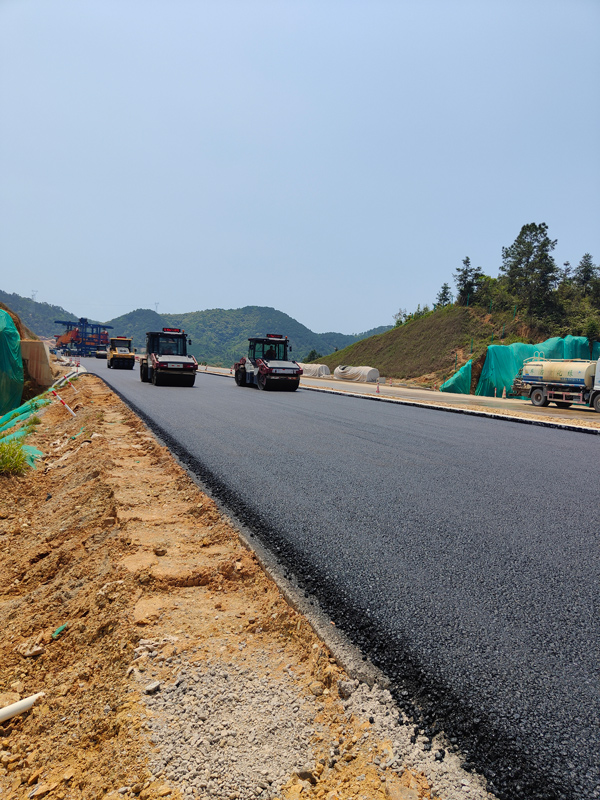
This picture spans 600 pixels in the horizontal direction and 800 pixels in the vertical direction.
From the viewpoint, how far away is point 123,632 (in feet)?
9.52

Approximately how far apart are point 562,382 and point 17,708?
22.3 meters

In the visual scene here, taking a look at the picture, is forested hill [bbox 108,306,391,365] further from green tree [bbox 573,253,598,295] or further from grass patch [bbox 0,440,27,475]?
grass patch [bbox 0,440,27,475]

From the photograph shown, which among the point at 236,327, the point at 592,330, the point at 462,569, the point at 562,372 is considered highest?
the point at 236,327

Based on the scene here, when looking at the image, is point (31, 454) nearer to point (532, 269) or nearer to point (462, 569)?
point (462, 569)

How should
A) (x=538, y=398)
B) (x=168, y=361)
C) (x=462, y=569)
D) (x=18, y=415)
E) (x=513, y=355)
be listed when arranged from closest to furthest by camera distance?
(x=462, y=569) → (x=18, y=415) → (x=168, y=361) → (x=538, y=398) → (x=513, y=355)

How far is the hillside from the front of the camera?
133 ft

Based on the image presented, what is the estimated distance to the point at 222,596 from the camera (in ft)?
11.3

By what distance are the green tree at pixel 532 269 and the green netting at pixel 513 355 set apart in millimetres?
14807

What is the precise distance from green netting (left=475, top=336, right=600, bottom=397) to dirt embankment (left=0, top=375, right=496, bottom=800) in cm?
2595

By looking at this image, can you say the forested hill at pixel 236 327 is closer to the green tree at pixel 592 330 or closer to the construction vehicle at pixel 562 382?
the green tree at pixel 592 330

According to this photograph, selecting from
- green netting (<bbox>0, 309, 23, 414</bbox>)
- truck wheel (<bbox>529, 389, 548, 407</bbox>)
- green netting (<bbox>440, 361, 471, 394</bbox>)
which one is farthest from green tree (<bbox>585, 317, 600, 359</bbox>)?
green netting (<bbox>0, 309, 23, 414</bbox>)

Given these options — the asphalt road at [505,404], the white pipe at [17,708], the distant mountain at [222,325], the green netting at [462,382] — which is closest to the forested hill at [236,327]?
the distant mountain at [222,325]

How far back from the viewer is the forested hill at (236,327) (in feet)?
518

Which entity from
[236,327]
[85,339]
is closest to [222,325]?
[236,327]
